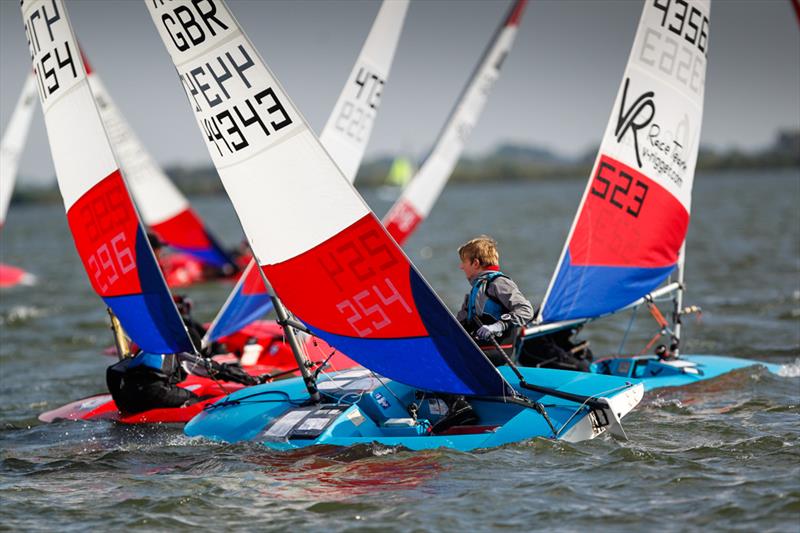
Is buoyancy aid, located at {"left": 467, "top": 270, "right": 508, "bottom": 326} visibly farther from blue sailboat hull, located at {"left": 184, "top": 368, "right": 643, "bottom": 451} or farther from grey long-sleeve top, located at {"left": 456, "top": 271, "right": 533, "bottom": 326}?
blue sailboat hull, located at {"left": 184, "top": 368, "right": 643, "bottom": 451}

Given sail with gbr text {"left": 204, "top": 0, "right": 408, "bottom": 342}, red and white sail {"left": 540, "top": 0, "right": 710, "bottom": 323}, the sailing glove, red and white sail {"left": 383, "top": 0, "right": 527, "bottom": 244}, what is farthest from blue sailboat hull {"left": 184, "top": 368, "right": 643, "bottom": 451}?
red and white sail {"left": 383, "top": 0, "right": 527, "bottom": 244}

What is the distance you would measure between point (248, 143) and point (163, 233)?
12.7 meters

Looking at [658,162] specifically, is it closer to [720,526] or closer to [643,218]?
[643,218]

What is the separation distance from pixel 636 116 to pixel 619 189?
2.08 ft

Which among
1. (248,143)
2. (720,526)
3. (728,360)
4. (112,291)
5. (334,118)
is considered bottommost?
(720,526)

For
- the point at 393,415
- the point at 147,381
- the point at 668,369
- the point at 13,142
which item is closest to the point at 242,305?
the point at 147,381

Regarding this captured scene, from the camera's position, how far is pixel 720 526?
4.98 metres

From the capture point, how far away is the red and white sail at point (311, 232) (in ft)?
19.8

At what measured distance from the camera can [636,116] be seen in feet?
29.1

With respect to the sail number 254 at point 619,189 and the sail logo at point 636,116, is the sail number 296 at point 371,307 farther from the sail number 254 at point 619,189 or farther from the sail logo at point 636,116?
the sail logo at point 636,116

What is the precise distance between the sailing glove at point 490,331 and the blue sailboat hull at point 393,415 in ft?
1.19

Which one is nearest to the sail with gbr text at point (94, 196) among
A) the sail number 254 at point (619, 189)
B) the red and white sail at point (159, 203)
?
the sail number 254 at point (619, 189)

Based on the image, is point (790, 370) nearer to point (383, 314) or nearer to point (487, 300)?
point (487, 300)

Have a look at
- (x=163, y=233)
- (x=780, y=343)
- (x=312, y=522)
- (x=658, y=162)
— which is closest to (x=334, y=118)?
(x=658, y=162)
